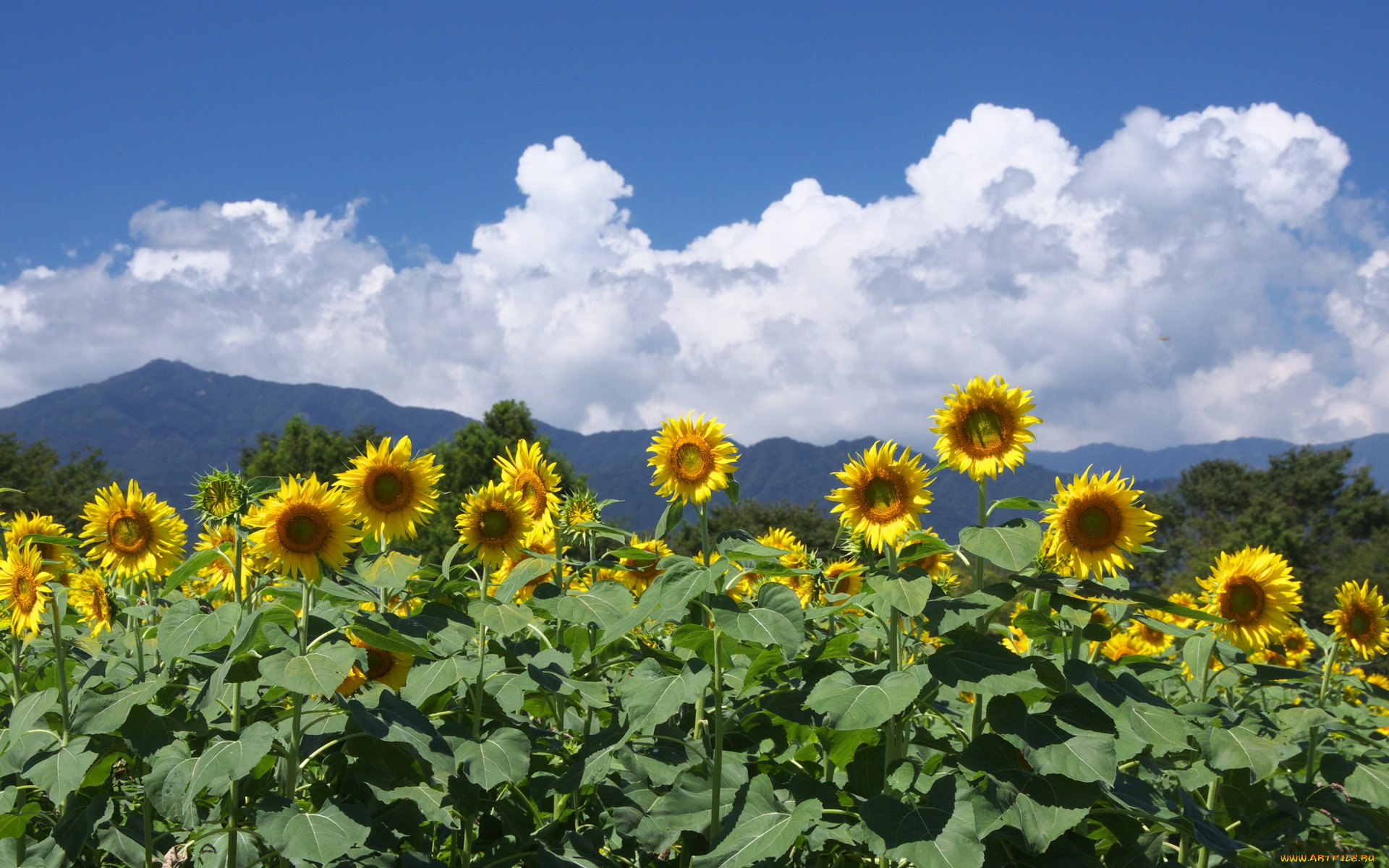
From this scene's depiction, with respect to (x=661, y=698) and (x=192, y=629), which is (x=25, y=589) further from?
(x=661, y=698)

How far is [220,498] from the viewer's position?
10.1 feet

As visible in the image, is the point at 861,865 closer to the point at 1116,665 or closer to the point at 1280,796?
the point at 1116,665

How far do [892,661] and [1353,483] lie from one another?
71499 millimetres

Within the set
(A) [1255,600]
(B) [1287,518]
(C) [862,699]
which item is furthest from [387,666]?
(B) [1287,518]

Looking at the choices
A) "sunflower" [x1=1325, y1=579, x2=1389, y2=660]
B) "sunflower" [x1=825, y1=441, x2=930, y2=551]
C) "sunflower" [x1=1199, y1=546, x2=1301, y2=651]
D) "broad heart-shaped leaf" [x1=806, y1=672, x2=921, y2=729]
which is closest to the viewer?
"broad heart-shaped leaf" [x1=806, y1=672, x2=921, y2=729]

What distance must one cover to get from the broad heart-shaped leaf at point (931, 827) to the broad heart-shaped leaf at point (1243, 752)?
1.27m

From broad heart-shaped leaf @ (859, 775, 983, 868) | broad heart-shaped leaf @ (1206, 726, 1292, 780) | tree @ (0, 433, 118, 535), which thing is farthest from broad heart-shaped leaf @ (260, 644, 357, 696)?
tree @ (0, 433, 118, 535)

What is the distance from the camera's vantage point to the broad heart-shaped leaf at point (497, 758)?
2789mm

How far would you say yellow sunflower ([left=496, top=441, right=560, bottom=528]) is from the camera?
157 inches

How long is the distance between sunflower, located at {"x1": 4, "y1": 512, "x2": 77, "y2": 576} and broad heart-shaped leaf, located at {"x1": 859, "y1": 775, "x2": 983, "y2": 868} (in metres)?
3.75

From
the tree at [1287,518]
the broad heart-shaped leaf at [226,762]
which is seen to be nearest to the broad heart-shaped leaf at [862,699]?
the broad heart-shaped leaf at [226,762]

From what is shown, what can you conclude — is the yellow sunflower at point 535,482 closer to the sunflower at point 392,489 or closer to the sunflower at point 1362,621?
the sunflower at point 392,489

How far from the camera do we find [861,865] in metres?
3.14

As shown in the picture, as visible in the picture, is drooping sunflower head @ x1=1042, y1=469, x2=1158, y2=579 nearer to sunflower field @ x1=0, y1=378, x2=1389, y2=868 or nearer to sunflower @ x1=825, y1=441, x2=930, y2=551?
sunflower field @ x1=0, y1=378, x2=1389, y2=868
